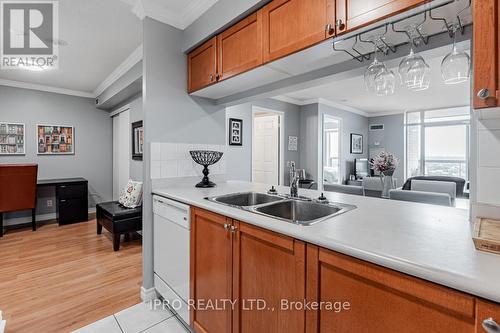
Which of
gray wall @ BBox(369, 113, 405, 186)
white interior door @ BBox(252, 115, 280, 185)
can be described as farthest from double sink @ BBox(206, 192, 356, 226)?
gray wall @ BBox(369, 113, 405, 186)

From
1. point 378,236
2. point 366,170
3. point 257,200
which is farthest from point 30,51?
point 366,170

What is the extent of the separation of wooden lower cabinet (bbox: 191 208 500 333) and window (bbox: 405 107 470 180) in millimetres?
6856

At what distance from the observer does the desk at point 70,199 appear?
13.4ft

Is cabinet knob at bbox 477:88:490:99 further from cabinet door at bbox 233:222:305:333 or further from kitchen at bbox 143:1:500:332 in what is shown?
cabinet door at bbox 233:222:305:333

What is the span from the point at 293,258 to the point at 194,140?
1.71 m

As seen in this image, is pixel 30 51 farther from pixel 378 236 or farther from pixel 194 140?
pixel 378 236

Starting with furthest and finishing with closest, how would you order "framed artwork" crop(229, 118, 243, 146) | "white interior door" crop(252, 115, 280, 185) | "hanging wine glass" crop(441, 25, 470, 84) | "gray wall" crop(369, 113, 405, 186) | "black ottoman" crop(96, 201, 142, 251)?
"gray wall" crop(369, 113, 405, 186) → "white interior door" crop(252, 115, 280, 185) → "framed artwork" crop(229, 118, 243, 146) → "black ottoman" crop(96, 201, 142, 251) → "hanging wine glass" crop(441, 25, 470, 84)

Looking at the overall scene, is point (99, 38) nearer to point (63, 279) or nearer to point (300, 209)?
point (63, 279)

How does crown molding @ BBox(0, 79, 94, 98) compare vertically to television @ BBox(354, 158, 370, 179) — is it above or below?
above

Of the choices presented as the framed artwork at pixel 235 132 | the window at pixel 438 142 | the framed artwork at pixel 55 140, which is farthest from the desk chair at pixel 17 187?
the window at pixel 438 142

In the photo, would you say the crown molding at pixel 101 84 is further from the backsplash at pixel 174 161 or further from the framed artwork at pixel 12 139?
the backsplash at pixel 174 161

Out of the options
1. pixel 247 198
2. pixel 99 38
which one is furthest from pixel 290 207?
pixel 99 38

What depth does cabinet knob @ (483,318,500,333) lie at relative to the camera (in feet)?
1.82

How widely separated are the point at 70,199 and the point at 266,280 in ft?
14.5
